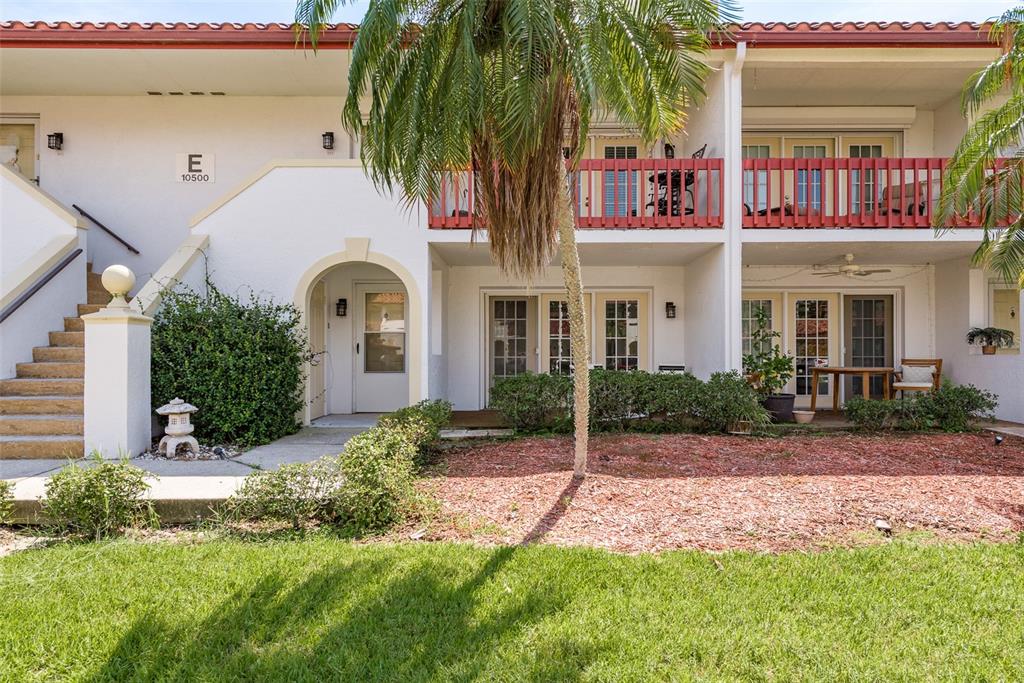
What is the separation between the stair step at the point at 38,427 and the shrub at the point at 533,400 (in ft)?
16.1

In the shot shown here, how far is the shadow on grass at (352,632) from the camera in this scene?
2.45 meters

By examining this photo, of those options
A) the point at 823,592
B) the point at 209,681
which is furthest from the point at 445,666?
the point at 823,592

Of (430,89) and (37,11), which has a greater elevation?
(37,11)

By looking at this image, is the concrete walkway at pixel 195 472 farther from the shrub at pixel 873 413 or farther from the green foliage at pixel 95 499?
the shrub at pixel 873 413

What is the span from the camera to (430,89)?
421 centimetres

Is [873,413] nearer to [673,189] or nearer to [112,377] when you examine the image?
[673,189]

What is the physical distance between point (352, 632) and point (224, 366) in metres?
5.14

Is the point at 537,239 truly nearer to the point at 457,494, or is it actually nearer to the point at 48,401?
the point at 457,494

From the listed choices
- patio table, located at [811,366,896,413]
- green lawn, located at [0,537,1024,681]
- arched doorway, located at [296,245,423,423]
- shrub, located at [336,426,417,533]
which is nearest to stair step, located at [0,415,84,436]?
green lawn, located at [0,537,1024,681]

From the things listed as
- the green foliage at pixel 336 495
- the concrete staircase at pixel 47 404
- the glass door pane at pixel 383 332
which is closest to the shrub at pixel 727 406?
the green foliage at pixel 336 495

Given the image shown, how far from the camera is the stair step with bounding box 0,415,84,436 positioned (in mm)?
6324

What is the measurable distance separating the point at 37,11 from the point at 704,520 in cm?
1128

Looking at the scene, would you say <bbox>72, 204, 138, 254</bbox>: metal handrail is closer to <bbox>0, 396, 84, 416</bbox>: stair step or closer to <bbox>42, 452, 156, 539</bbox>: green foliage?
<bbox>0, 396, 84, 416</bbox>: stair step

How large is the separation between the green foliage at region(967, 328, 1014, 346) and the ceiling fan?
1794mm
